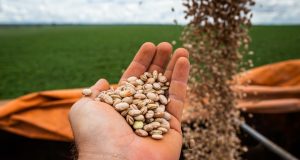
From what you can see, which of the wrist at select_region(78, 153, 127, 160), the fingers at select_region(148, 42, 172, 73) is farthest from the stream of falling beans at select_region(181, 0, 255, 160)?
the wrist at select_region(78, 153, 127, 160)

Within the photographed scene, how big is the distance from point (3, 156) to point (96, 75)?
10488mm

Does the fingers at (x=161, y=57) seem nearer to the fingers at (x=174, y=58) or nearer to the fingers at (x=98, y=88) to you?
the fingers at (x=174, y=58)

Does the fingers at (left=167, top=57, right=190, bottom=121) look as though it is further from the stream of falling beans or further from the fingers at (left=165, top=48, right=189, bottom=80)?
the stream of falling beans

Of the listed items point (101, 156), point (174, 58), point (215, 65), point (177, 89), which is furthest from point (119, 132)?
point (215, 65)

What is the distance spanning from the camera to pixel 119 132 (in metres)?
1.71

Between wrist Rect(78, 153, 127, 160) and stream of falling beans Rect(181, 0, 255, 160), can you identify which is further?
stream of falling beans Rect(181, 0, 255, 160)

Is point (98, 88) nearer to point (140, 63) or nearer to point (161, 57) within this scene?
point (140, 63)

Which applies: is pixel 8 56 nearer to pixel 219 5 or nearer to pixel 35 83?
pixel 35 83

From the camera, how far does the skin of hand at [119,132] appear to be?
1.66 metres

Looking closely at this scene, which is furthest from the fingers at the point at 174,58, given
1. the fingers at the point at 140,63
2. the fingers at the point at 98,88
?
the fingers at the point at 98,88

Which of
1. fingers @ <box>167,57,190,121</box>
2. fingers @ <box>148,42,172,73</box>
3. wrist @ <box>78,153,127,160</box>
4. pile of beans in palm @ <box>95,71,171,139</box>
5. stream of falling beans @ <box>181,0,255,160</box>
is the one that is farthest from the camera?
stream of falling beans @ <box>181,0,255,160</box>

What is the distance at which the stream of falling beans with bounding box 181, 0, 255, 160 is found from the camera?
2.70 meters

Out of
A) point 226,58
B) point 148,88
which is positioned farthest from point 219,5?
point 148,88

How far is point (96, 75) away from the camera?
14.2m
